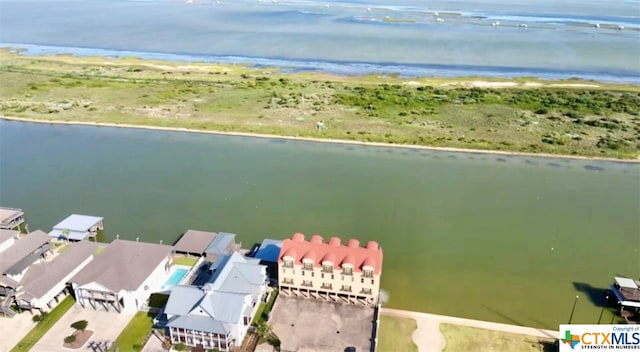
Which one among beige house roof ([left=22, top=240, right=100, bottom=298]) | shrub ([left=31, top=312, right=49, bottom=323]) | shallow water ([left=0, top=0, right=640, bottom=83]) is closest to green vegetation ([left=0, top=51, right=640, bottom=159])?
shallow water ([left=0, top=0, right=640, bottom=83])

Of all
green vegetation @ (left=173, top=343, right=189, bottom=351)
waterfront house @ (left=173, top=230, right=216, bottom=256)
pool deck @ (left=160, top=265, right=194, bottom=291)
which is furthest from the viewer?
waterfront house @ (left=173, top=230, right=216, bottom=256)

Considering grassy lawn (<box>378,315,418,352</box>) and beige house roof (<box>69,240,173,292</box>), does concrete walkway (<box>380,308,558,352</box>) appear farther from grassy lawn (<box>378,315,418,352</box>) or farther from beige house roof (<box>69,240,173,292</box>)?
beige house roof (<box>69,240,173,292</box>)

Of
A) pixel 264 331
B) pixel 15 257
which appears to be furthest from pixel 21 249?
pixel 264 331

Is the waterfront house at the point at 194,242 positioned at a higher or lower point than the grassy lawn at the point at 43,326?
higher

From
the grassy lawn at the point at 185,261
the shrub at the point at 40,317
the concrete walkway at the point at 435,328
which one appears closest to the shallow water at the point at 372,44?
the grassy lawn at the point at 185,261

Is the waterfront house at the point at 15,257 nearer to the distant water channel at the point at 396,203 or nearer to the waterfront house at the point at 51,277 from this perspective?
the waterfront house at the point at 51,277

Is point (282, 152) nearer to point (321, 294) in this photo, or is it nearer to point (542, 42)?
point (321, 294)

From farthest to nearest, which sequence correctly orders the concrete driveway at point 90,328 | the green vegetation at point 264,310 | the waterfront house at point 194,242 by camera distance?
the waterfront house at point 194,242 → the green vegetation at point 264,310 → the concrete driveway at point 90,328
